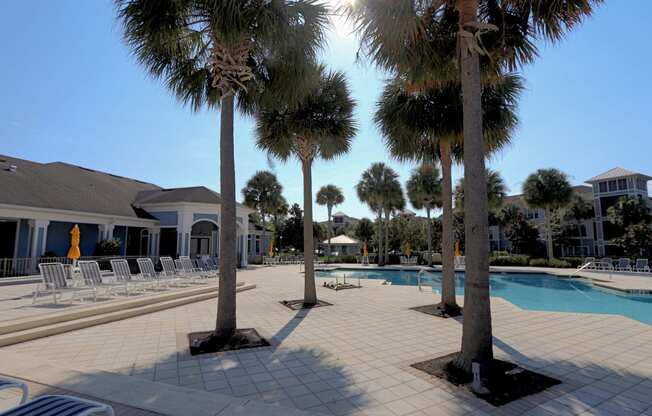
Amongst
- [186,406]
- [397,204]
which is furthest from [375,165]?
[186,406]

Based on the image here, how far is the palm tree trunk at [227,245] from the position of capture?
6.28 meters

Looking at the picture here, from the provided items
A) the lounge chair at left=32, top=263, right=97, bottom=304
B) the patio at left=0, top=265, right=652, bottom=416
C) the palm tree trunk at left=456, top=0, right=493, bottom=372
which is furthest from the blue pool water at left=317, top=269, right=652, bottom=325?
the lounge chair at left=32, top=263, right=97, bottom=304

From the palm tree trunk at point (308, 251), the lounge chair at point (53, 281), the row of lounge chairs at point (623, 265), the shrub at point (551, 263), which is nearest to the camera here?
the lounge chair at point (53, 281)

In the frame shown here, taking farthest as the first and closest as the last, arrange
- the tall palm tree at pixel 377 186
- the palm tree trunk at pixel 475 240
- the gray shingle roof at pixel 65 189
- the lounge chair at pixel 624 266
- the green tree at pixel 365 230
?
1. the green tree at pixel 365 230
2. the tall palm tree at pixel 377 186
3. the lounge chair at pixel 624 266
4. the gray shingle roof at pixel 65 189
5. the palm tree trunk at pixel 475 240

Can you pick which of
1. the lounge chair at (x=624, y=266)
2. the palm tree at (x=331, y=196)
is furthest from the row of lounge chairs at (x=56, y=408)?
the palm tree at (x=331, y=196)

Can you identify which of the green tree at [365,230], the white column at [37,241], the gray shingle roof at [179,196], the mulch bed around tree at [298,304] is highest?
the gray shingle roof at [179,196]

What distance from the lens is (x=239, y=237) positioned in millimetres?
26438

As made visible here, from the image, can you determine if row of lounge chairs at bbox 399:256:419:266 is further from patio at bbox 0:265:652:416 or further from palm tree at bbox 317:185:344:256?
patio at bbox 0:265:652:416

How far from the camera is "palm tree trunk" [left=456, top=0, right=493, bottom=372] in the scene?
4.60 meters

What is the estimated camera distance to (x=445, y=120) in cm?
834

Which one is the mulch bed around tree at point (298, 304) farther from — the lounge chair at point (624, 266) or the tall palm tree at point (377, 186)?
the lounge chair at point (624, 266)

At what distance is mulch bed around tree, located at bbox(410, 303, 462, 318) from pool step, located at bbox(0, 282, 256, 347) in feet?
23.1

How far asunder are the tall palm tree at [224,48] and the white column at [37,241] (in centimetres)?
1298

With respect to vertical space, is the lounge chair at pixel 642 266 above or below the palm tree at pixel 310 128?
below
